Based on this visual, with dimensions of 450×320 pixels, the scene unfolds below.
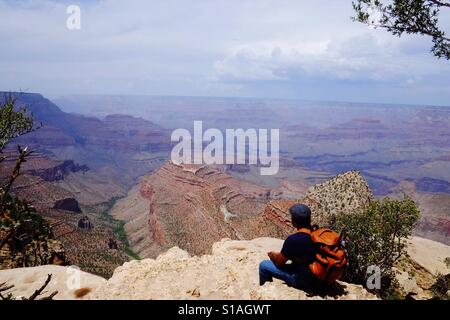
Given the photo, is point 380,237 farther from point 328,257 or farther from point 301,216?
point 301,216

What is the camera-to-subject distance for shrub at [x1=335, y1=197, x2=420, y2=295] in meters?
22.9

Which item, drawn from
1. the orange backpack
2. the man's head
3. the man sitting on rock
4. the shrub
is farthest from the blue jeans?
the shrub

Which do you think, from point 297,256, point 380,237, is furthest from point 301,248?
point 380,237

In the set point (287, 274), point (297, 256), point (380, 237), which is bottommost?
point (380, 237)

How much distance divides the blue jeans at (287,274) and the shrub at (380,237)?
45.2 feet

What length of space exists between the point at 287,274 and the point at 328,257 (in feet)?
4.09

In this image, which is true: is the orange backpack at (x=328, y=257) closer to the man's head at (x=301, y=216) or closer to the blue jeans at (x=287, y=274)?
the man's head at (x=301, y=216)

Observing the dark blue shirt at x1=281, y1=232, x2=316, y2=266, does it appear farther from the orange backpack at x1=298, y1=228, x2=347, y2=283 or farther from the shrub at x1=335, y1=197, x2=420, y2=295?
the shrub at x1=335, y1=197, x2=420, y2=295

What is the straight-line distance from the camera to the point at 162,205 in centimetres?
12262

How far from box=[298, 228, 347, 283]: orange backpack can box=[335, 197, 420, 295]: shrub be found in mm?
14382

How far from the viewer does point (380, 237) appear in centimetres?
2359

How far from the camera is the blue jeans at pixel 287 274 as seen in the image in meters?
9.60
